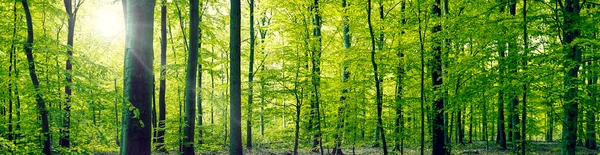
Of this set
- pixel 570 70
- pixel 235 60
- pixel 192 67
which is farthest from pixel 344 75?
pixel 570 70

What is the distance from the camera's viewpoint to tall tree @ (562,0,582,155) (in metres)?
5.48

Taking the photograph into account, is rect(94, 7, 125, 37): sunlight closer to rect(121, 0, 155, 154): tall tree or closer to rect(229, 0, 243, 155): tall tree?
rect(229, 0, 243, 155): tall tree

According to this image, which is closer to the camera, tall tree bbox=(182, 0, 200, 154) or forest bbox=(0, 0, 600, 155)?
forest bbox=(0, 0, 600, 155)

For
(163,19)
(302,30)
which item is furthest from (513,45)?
(163,19)

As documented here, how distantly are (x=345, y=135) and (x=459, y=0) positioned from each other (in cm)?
651

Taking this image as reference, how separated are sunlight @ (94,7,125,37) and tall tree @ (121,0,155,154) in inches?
296

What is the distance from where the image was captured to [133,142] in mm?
3832

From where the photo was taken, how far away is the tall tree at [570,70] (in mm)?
5484

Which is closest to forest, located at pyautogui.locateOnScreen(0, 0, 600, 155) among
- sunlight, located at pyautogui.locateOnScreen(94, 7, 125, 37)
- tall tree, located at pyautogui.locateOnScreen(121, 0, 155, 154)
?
tall tree, located at pyautogui.locateOnScreen(121, 0, 155, 154)

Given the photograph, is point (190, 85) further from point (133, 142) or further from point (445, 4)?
point (445, 4)

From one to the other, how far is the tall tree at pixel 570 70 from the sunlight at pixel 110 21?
37.0ft

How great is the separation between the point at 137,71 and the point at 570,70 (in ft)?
23.2

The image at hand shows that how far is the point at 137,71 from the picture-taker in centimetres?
381

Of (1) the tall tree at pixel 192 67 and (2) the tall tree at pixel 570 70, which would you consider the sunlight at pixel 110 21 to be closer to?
(1) the tall tree at pixel 192 67
